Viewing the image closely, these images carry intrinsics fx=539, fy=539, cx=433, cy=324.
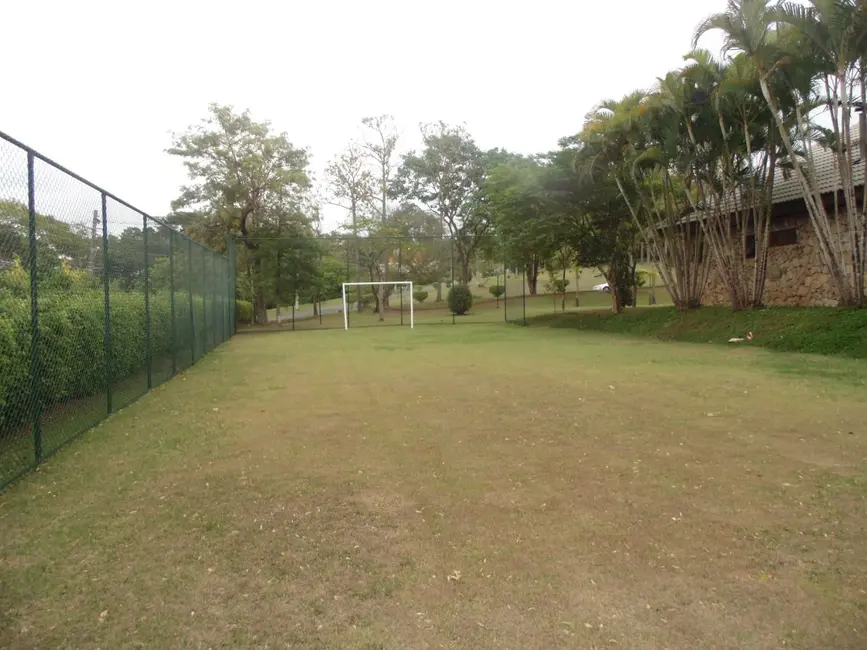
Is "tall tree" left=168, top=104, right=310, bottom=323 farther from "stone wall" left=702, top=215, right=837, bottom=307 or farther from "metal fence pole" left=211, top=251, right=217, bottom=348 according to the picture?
"stone wall" left=702, top=215, right=837, bottom=307

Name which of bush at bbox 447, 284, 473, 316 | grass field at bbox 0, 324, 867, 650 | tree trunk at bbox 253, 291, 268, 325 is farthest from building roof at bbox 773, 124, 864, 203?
tree trunk at bbox 253, 291, 268, 325

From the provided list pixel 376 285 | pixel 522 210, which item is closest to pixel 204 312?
pixel 376 285

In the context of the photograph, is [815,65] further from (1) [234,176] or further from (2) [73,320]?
(1) [234,176]

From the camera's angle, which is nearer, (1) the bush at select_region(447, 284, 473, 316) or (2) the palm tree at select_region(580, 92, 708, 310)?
(2) the palm tree at select_region(580, 92, 708, 310)

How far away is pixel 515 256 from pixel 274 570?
16781 millimetres

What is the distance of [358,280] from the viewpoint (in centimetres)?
2061

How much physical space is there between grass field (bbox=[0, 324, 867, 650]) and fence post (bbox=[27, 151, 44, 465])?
0.27 m

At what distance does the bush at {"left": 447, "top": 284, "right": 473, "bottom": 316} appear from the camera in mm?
21422

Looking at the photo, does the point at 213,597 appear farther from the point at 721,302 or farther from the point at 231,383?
the point at 721,302

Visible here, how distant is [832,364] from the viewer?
8.01 meters

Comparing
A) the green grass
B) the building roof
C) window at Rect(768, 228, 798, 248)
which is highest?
the building roof

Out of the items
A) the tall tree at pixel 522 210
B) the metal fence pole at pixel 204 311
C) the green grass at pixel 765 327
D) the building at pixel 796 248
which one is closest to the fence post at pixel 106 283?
the metal fence pole at pixel 204 311

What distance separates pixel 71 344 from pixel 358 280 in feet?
52.6

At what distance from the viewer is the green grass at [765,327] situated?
30.8ft
